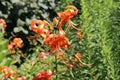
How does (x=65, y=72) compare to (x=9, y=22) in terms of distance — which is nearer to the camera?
(x=65, y=72)

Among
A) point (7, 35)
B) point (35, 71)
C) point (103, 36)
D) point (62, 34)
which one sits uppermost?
point (62, 34)

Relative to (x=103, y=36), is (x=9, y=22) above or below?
below

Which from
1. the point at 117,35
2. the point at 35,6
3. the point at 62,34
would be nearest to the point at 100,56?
the point at 117,35

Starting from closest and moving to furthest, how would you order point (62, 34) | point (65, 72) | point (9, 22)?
point (62, 34), point (65, 72), point (9, 22)

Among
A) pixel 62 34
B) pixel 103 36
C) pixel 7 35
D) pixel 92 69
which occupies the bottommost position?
pixel 7 35

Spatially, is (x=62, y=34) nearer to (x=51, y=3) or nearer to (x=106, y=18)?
(x=106, y=18)

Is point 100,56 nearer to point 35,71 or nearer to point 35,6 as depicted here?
point 35,71

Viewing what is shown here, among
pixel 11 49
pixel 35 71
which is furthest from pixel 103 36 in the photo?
pixel 11 49

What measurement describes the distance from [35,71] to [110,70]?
1.17 m

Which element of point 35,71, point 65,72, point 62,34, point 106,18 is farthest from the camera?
point 35,71

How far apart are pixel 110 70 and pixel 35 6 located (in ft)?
13.6

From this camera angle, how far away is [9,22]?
7.62 m

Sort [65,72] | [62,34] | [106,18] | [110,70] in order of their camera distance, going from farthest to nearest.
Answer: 1. [106,18]
2. [65,72]
3. [110,70]
4. [62,34]

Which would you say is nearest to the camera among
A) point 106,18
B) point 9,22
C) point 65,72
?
point 65,72
